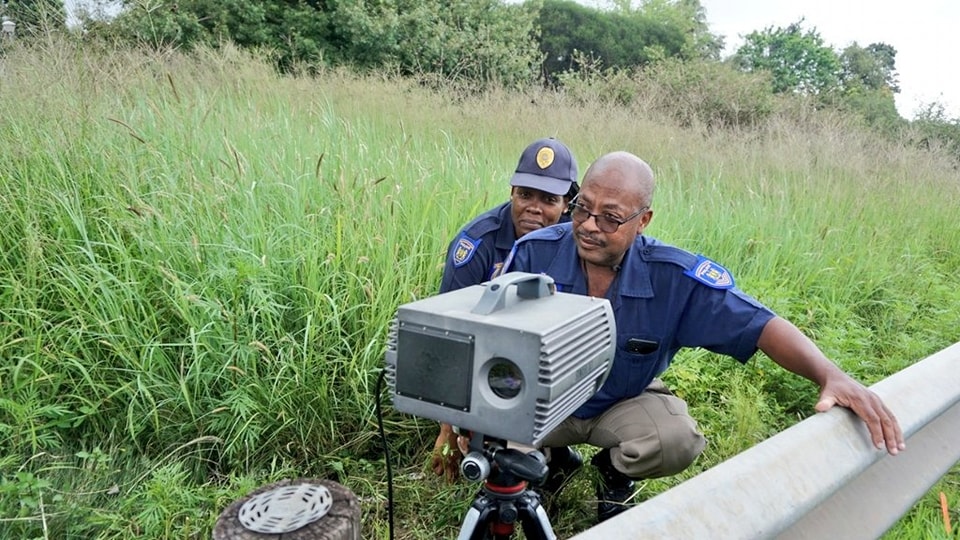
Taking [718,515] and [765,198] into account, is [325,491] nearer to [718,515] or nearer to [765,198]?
[718,515]

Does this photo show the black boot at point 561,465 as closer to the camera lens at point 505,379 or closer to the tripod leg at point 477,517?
the tripod leg at point 477,517

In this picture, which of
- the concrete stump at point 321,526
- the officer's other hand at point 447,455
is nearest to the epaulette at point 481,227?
the officer's other hand at point 447,455

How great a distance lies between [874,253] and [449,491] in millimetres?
4208

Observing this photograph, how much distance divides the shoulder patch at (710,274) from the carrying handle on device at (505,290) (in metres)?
1.06

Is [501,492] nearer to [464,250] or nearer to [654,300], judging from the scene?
[654,300]

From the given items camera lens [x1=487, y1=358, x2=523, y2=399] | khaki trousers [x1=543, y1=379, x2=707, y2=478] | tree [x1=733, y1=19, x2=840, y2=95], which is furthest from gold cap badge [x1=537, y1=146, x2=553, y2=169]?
tree [x1=733, y1=19, x2=840, y2=95]

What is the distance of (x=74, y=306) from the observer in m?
2.69

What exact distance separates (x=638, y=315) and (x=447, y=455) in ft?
2.85

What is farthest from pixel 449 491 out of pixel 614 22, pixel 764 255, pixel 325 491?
pixel 614 22

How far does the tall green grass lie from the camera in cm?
246

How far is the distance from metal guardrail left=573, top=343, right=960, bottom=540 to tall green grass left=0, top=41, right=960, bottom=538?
22.4 inches

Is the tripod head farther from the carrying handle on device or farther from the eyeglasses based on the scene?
the eyeglasses

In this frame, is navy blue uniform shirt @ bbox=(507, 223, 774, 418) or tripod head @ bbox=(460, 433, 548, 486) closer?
tripod head @ bbox=(460, 433, 548, 486)

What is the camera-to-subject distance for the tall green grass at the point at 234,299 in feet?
8.05
